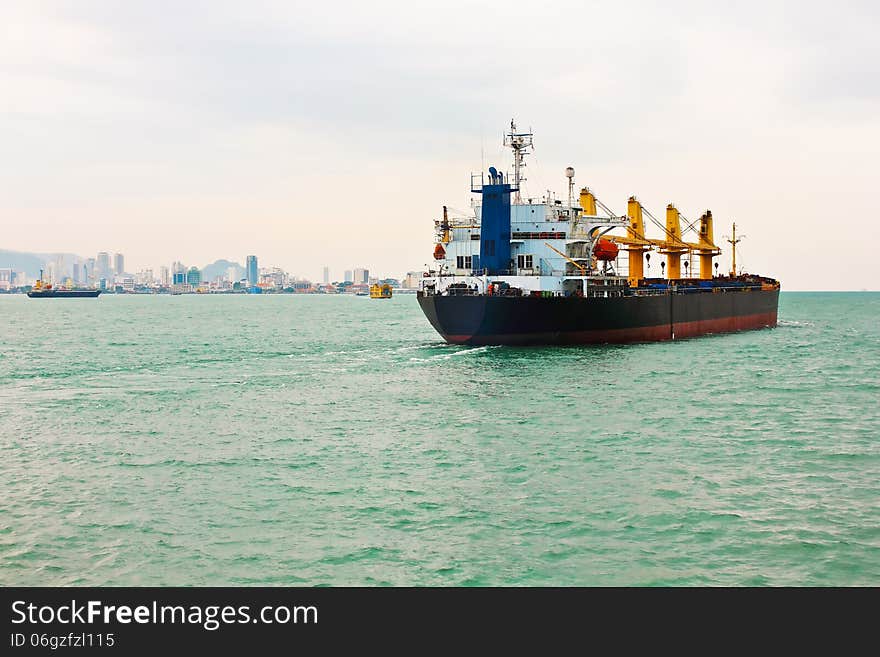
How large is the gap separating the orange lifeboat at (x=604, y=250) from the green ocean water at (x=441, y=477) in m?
15.8

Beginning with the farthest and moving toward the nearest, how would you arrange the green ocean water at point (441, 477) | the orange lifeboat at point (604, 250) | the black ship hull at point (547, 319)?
1. the orange lifeboat at point (604, 250)
2. the black ship hull at point (547, 319)
3. the green ocean water at point (441, 477)

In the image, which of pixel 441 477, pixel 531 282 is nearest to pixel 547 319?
pixel 531 282

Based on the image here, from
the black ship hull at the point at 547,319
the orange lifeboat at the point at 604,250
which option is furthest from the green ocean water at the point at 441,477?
the orange lifeboat at the point at 604,250

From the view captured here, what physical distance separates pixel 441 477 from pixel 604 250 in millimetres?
40300

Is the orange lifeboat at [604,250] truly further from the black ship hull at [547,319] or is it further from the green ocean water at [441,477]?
the green ocean water at [441,477]

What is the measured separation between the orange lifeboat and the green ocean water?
15.8 m

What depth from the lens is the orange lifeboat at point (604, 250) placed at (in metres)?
59.0

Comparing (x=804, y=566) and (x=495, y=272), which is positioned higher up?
(x=495, y=272)

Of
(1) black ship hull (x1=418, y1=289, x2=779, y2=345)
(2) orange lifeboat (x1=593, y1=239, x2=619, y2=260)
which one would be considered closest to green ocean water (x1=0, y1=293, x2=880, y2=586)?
(1) black ship hull (x1=418, y1=289, x2=779, y2=345)
